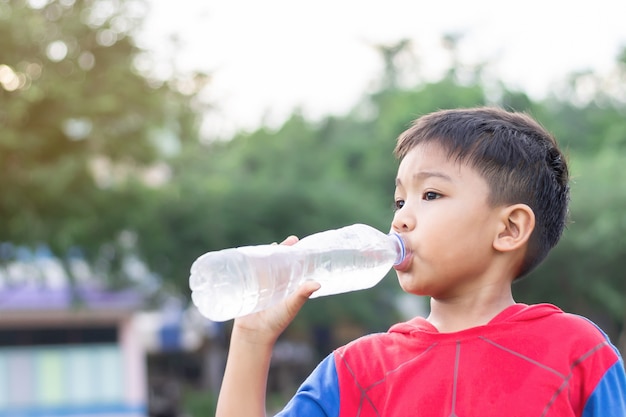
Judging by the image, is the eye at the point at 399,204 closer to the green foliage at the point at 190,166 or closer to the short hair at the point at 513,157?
the short hair at the point at 513,157

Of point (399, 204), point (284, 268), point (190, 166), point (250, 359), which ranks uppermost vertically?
point (399, 204)

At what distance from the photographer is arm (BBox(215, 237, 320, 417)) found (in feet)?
6.47

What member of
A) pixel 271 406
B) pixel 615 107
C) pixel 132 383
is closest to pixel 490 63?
pixel 615 107

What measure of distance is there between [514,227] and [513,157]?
0.15m

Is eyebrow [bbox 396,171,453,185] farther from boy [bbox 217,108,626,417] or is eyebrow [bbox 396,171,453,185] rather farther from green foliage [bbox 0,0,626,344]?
green foliage [bbox 0,0,626,344]

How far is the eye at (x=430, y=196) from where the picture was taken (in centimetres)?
205

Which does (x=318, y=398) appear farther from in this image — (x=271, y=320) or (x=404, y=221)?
(x=404, y=221)

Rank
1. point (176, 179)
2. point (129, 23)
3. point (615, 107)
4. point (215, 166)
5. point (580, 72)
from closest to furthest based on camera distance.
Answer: point (129, 23)
point (176, 179)
point (215, 166)
point (615, 107)
point (580, 72)

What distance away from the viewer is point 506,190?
2064mm

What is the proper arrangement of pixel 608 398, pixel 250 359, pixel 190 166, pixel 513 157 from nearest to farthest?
pixel 608 398, pixel 250 359, pixel 513 157, pixel 190 166

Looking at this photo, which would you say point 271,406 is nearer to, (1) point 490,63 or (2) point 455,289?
(1) point 490,63

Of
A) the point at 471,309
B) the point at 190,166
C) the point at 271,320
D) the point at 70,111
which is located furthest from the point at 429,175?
the point at 190,166

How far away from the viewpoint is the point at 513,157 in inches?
82.0

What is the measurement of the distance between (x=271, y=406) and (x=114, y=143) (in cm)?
1154
